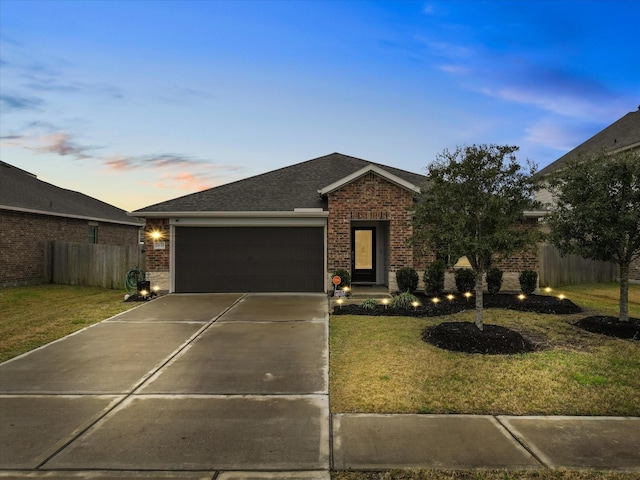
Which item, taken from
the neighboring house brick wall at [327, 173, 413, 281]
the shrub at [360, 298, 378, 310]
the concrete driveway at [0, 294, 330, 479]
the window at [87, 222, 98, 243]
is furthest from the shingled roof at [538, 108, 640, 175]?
the window at [87, 222, 98, 243]

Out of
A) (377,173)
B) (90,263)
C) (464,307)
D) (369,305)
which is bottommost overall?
(464,307)

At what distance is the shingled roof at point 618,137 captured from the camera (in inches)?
695

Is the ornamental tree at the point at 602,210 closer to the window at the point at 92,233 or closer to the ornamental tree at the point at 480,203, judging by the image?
the ornamental tree at the point at 480,203

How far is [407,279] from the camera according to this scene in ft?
41.9

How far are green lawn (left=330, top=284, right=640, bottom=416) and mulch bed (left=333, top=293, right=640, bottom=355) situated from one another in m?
0.33

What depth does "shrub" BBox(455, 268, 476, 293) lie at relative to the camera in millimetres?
13008

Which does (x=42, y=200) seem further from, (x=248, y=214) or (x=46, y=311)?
(x=248, y=214)

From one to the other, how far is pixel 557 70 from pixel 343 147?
36.5ft

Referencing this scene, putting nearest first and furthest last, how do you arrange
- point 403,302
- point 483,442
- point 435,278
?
point 483,442
point 403,302
point 435,278

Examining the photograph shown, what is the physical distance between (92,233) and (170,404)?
21637 millimetres

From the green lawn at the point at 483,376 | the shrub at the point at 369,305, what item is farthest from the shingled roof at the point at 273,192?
the green lawn at the point at 483,376

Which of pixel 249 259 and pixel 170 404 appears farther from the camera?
pixel 249 259

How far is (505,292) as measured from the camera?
44.8 ft

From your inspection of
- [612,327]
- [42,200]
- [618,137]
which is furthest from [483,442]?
[42,200]
